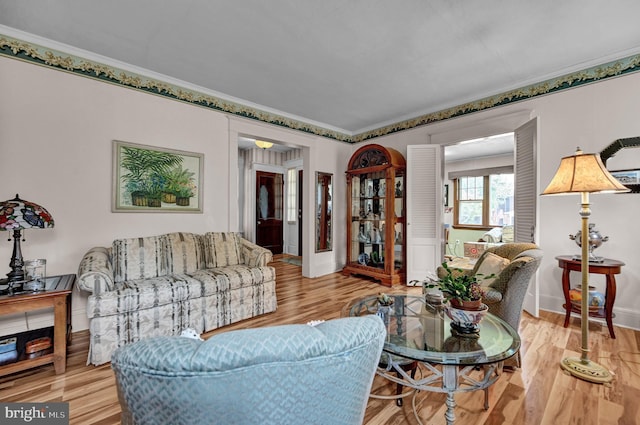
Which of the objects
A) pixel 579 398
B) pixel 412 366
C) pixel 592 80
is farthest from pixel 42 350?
pixel 592 80

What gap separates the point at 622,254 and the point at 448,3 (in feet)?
9.51

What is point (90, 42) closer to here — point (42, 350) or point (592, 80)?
point (42, 350)

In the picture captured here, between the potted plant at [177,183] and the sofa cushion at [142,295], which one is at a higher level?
the potted plant at [177,183]

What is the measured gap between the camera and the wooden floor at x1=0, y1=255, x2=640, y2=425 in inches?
60.4

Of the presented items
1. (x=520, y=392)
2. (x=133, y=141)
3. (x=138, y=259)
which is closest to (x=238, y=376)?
(x=520, y=392)

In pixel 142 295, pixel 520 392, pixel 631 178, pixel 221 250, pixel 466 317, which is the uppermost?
pixel 631 178

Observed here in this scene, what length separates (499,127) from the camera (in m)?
3.52

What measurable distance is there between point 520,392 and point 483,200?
6.31 m

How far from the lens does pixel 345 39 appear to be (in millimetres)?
2453

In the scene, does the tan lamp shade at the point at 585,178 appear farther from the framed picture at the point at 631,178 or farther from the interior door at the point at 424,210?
the interior door at the point at 424,210

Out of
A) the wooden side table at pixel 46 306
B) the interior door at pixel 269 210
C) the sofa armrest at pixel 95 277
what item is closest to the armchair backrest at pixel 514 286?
the sofa armrest at pixel 95 277

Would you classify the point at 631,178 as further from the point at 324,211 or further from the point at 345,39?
the point at 324,211

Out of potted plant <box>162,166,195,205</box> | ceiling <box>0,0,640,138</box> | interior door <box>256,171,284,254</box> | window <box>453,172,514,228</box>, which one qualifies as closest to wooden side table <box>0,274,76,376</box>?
potted plant <box>162,166,195,205</box>

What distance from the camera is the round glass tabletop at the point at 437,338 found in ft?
4.29
